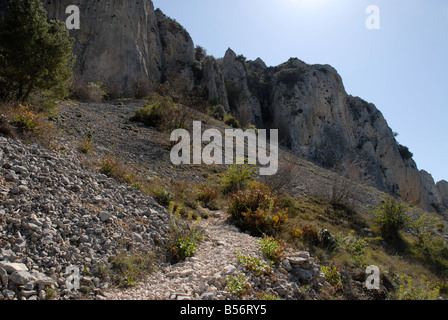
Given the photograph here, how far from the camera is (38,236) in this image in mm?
3639

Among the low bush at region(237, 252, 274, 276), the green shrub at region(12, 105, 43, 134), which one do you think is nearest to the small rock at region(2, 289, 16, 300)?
the low bush at region(237, 252, 274, 276)

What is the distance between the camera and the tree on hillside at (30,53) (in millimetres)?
7852

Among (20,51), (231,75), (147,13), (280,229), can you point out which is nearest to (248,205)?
(280,229)

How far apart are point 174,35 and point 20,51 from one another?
2954 cm

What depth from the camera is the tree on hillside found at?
25.8ft

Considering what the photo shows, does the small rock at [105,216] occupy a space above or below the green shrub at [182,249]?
above

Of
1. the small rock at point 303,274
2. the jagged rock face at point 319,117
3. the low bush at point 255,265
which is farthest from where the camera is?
the jagged rock face at point 319,117

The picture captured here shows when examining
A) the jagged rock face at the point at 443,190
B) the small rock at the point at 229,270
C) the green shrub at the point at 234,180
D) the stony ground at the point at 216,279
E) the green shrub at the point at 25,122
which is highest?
the green shrub at the point at 25,122

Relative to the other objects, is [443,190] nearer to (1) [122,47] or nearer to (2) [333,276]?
(1) [122,47]

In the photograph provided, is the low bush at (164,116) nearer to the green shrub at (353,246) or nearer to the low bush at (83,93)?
the low bush at (83,93)

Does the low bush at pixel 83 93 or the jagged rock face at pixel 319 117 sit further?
the jagged rock face at pixel 319 117

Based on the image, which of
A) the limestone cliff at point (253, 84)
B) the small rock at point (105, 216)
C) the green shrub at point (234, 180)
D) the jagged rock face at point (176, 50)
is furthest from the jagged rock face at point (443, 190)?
the small rock at point (105, 216)

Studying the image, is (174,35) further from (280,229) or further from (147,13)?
(280,229)

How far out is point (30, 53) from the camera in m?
7.97
